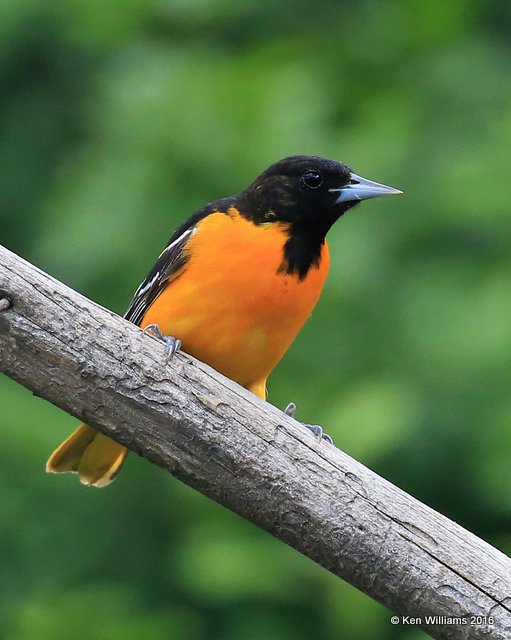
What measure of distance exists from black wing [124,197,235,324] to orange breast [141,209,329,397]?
8 cm

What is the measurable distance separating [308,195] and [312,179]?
0.22 ft

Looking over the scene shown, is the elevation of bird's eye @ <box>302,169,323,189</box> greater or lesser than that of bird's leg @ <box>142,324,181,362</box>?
greater

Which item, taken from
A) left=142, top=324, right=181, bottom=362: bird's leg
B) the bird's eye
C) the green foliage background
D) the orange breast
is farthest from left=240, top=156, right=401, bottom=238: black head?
left=142, top=324, right=181, bottom=362: bird's leg

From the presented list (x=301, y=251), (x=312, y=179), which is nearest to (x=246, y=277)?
(x=301, y=251)

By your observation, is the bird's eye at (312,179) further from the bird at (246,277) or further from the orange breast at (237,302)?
the orange breast at (237,302)

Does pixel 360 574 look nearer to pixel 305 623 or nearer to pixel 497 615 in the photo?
pixel 497 615

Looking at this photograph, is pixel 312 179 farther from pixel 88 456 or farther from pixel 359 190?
pixel 88 456

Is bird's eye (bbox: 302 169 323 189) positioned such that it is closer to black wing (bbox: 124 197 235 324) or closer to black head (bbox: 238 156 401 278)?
black head (bbox: 238 156 401 278)

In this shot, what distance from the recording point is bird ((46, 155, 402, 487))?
485cm

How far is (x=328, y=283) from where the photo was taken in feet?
18.0

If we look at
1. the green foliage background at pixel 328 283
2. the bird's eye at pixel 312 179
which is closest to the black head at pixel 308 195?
the bird's eye at pixel 312 179

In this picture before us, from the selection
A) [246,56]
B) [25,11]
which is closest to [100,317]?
[246,56]

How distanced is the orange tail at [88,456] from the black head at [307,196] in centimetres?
→ 109

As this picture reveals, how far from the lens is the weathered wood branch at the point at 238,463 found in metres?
3.98
